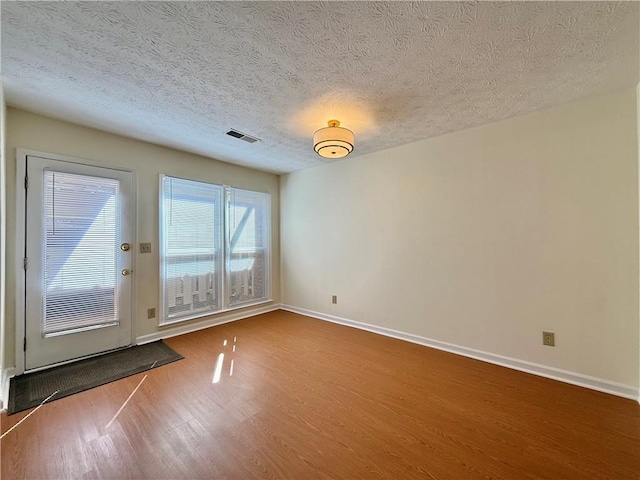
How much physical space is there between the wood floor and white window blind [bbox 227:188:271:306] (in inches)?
64.3

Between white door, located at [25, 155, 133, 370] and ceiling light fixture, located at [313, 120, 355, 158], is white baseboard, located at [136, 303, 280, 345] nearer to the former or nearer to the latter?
white door, located at [25, 155, 133, 370]

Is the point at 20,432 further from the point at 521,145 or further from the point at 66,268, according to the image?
the point at 521,145

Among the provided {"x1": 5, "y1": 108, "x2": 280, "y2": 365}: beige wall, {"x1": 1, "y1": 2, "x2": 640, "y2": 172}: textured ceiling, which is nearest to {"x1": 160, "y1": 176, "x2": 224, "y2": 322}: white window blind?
{"x1": 5, "y1": 108, "x2": 280, "y2": 365}: beige wall

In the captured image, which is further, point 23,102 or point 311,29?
point 23,102

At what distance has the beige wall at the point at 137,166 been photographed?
7.82 feet

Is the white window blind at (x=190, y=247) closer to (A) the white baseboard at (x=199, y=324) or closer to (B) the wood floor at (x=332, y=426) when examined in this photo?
(A) the white baseboard at (x=199, y=324)

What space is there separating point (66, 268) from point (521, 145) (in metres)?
4.57

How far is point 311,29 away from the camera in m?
1.48

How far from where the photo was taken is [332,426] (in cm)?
177

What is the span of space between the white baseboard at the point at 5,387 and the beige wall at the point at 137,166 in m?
0.08

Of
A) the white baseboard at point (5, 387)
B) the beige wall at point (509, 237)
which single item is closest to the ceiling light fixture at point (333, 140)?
the beige wall at point (509, 237)

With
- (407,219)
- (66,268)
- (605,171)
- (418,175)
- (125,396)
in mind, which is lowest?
(125,396)

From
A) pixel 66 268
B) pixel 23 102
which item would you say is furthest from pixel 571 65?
pixel 66 268

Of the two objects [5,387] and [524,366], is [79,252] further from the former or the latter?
[524,366]
